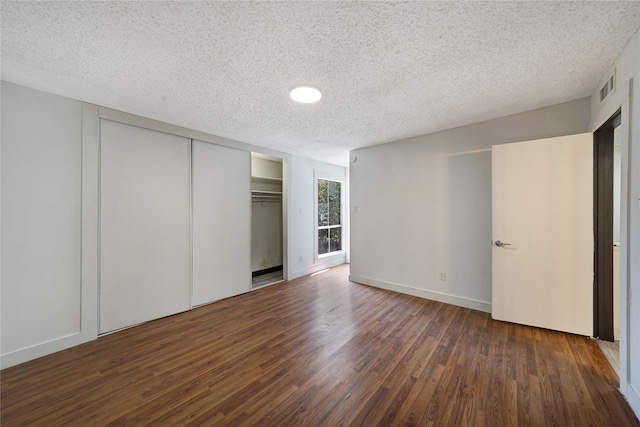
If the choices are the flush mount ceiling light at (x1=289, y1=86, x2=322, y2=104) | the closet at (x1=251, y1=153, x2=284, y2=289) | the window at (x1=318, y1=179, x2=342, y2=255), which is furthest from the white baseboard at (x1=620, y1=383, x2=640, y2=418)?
the window at (x1=318, y1=179, x2=342, y2=255)

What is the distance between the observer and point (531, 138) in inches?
110

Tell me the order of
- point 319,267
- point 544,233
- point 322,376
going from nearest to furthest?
point 322,376
point 544,233
point 319,267

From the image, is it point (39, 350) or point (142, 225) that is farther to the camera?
point (142, 225)

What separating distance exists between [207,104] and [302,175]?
255 centimetres

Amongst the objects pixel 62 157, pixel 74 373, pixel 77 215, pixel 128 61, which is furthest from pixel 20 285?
pixel 128 61

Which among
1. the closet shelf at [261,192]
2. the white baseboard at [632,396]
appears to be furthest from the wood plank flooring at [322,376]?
the closet shelf at [261,192]

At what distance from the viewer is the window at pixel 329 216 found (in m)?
5.53

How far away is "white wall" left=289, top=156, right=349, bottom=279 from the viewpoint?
187 inches

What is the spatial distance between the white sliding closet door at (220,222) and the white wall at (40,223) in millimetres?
1209

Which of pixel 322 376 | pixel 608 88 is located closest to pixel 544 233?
pixel 608 88

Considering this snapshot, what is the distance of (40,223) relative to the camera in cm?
223

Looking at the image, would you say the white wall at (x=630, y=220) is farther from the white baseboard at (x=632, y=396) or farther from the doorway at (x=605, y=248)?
the doorway at (x=605, y=248)

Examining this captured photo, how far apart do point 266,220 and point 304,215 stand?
0.87 m

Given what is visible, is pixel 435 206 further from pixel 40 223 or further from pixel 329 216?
pixel 40 223
